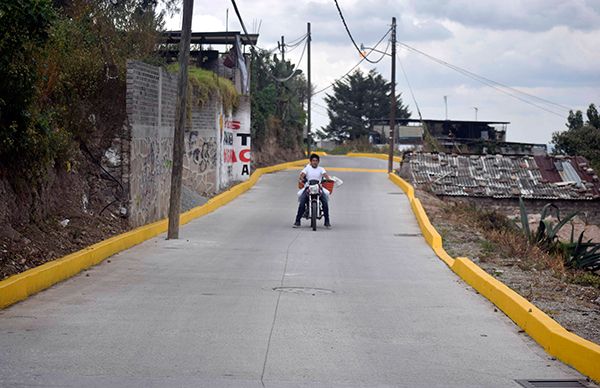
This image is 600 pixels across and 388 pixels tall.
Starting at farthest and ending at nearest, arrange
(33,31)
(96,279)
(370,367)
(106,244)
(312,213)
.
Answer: (312,213) < (106,244) < (96,279) < (33,31) < (370,367)

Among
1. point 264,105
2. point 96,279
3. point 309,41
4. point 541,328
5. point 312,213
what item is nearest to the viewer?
point 541,328

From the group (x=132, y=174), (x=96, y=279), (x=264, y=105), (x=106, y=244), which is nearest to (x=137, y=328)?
(x=96, y=279)

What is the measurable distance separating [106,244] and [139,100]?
16.2 ft

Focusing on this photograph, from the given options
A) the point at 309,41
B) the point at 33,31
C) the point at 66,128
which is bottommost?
the point at 66,128

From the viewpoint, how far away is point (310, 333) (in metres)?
9.54

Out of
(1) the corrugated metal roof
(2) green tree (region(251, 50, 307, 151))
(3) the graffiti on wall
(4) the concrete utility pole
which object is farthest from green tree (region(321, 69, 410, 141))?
(4) the concrete utility pole

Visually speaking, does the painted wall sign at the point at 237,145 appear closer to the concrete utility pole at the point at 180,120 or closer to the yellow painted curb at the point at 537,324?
the concrete utility pole at the point at 180,120

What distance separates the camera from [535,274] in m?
14.6

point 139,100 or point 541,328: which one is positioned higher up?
point 139,100

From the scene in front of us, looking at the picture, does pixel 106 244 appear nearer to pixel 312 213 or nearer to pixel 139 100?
pixel 139 100

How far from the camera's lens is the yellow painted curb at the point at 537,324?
8.15 m

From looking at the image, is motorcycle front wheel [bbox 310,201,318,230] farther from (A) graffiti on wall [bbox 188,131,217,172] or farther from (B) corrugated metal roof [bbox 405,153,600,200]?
(B) corrugated metal roof [bbox 405,153,600,200]

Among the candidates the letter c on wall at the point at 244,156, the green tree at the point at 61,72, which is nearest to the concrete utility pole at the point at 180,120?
the green tree at the point at 61,72

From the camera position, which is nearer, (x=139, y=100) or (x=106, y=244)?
(x=106, y=244)
